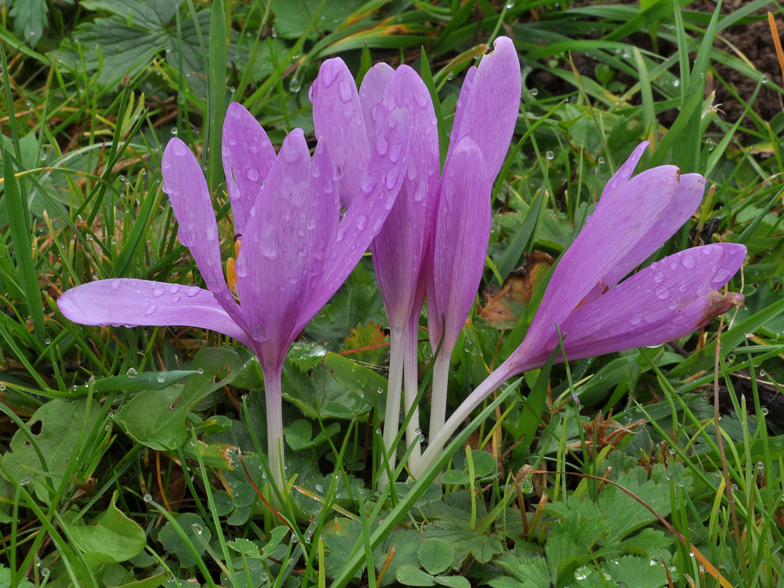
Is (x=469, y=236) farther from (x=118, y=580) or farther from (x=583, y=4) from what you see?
(x=583, y=4)

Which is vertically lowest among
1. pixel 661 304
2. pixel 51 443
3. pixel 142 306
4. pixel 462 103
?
pixel 51 443

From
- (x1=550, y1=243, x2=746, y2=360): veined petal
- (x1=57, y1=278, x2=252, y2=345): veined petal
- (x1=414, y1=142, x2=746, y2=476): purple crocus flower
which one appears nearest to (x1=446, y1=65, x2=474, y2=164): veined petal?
(x1=414, y1=142, x2=746, y2=476): purple crocus flower

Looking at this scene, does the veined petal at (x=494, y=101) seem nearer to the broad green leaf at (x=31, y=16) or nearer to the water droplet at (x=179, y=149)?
the water droplet at (x=179, y=149)

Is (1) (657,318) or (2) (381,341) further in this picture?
(2) (381,341)

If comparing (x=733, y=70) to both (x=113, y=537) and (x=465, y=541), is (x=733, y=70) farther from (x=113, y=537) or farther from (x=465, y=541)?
(x=113, y=537)

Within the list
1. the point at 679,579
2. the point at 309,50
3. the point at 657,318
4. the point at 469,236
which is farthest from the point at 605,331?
the point at 309,50

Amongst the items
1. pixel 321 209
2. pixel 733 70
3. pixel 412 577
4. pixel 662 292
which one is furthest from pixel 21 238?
pixel 733 70
